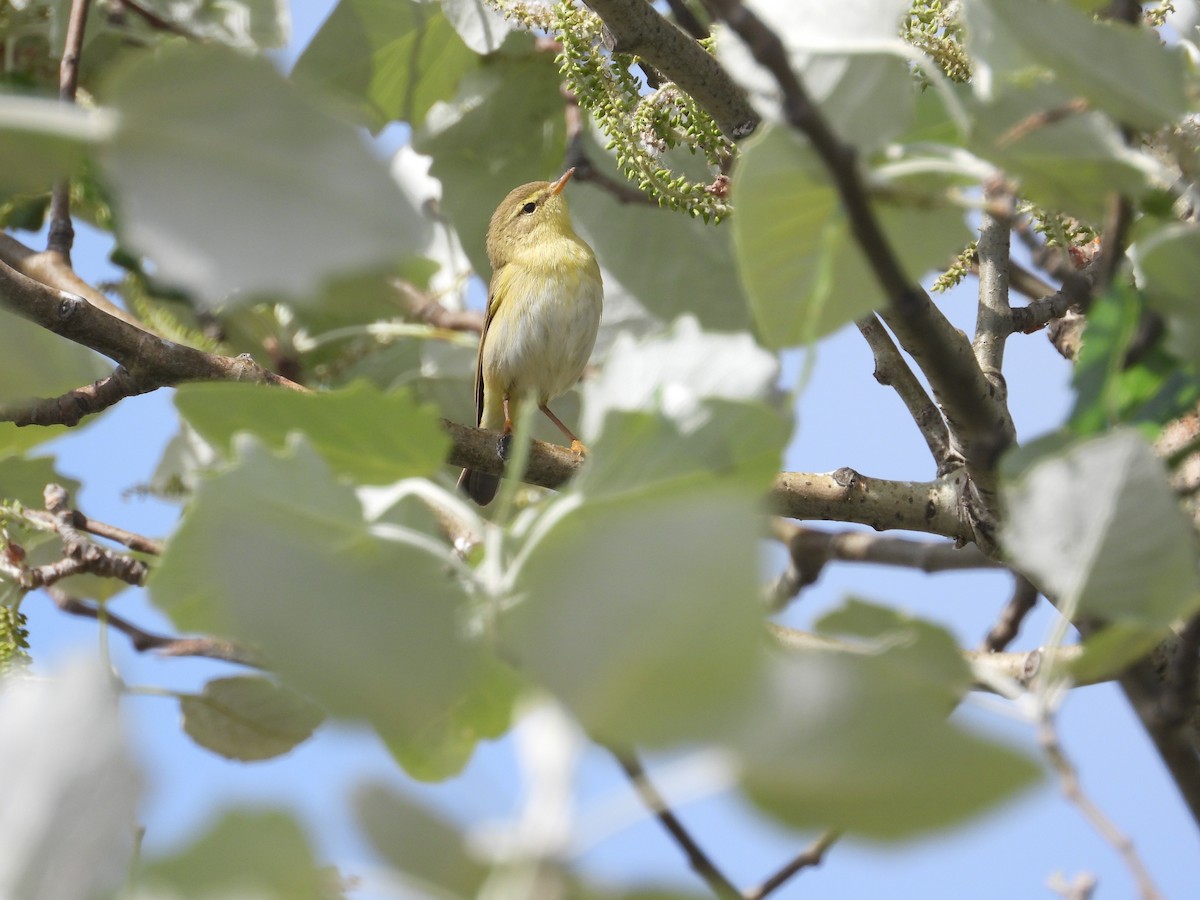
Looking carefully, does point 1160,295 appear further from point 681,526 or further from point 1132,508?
point 681,526

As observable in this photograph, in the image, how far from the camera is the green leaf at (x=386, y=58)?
1.83 m

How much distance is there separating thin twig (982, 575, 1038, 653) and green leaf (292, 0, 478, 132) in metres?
1.21

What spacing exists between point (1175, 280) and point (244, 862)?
0.44 m

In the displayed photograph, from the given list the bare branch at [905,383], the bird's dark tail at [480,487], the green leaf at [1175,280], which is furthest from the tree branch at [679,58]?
the bird's dark tail at [480,487]

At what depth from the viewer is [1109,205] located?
0.55m

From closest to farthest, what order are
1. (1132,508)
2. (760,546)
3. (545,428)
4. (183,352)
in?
(760,546), (1132,508), (183,352), (545,428)

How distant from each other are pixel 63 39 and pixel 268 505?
5.72 ft

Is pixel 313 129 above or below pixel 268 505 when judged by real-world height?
above

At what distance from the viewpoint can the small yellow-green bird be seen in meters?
3.18

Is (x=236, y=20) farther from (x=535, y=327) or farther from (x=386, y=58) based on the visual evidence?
(x=535, y=327)

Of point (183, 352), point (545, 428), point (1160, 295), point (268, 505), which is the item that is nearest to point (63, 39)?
point (183, 352)

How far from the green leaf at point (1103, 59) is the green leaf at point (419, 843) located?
15.3 inches

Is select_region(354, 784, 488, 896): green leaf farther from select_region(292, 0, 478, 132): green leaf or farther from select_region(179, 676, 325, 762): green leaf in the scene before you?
select_region(292, 0, 478, 132): green leaf

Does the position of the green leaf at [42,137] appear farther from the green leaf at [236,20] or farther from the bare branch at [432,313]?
the bare branch at [432,313]
